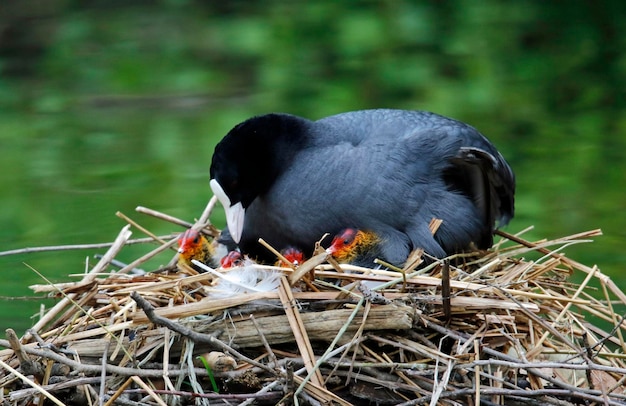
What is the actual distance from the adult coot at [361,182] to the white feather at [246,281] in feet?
1.57

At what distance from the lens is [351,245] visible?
125 inches

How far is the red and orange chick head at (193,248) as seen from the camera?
3473mm

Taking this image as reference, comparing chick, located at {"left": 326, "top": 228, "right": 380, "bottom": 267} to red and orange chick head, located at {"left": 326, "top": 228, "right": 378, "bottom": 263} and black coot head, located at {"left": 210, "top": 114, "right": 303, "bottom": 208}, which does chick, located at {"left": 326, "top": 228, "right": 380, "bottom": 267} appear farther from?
black coot head, located at {"left": 210, "top": 114, "right": 303, "bottom": 208}

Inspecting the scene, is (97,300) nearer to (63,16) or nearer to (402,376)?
(402,376)

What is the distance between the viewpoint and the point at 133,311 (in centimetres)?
294

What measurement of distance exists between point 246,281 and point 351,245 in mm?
403

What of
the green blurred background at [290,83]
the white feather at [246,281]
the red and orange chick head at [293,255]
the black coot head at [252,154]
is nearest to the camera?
the white feather at [246,281]

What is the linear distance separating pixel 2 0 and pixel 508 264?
3.89m

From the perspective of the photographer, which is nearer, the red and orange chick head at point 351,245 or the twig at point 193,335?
the twig at point 193,335

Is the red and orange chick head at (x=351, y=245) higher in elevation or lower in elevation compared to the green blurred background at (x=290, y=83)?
higher

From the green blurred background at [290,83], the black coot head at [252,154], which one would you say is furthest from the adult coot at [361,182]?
the green blurred background at [290,83]

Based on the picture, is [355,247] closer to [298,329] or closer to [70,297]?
[298,329]

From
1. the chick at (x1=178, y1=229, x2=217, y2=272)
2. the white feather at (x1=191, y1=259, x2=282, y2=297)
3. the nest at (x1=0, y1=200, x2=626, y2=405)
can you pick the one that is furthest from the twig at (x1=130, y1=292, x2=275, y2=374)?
the chick at (x1=178, y1=229, x2=217, y2=272)

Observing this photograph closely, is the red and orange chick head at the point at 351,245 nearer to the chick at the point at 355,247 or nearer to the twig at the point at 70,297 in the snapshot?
the chick at the point at 355,247
